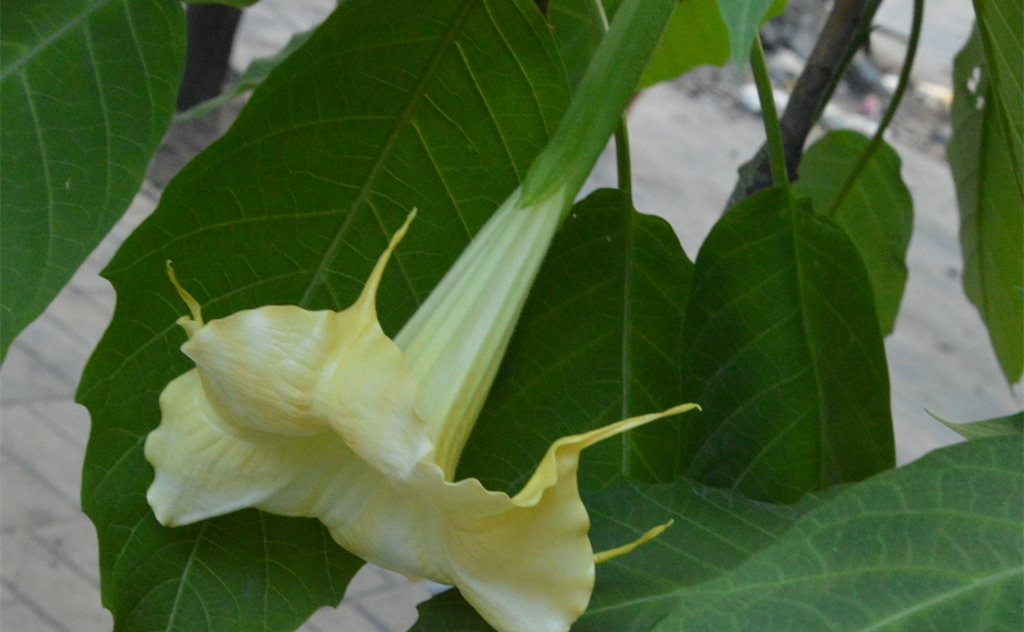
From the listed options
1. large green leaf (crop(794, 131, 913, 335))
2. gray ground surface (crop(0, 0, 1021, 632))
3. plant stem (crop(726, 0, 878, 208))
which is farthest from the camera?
gray ground surface (crop(0, 0, 1021, 632))

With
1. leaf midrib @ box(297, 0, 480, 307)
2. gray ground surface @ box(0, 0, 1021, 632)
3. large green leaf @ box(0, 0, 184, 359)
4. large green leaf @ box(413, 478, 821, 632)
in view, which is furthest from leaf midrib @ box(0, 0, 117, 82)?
gray ground surface @ box(0, 0, 1021, 632)

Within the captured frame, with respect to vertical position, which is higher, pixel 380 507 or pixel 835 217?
pixel 835 217

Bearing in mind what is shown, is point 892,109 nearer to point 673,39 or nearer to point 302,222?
A: point 673,39

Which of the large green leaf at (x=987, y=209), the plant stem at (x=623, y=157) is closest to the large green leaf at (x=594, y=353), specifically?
the plant stem at (x=623, y=157)

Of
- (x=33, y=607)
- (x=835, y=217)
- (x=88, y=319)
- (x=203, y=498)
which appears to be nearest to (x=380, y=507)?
(x=203, y=498)

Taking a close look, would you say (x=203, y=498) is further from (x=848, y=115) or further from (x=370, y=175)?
(x=848, y=115)

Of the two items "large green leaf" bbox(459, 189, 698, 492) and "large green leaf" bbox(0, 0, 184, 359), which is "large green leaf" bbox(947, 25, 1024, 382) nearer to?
"large green leaf" bbox(459, 189, 698, 492)
